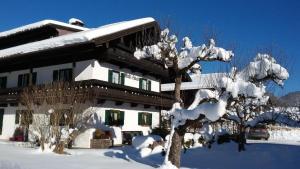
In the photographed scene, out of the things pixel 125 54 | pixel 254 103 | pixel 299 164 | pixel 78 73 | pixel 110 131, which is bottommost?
pixel 299 164

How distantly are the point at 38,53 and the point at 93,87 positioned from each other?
5.02 m

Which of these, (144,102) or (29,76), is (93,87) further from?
(29,76)

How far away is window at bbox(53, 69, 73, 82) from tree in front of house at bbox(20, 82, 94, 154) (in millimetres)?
1826

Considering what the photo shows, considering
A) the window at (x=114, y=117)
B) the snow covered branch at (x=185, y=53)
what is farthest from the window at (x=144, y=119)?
the snow covered branch at (x=185, y=53)

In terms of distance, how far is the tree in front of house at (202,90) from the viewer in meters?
11.3

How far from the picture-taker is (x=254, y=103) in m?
18.2

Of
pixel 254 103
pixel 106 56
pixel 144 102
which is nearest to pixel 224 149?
pixel 254 103

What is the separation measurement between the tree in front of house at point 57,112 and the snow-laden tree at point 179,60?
5183 mm

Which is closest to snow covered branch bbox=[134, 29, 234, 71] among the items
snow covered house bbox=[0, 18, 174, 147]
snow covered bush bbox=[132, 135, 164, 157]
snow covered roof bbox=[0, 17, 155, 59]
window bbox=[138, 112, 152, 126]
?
snow covered house bbox=[0, 18, 174, 147]

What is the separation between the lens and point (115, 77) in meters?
22.6

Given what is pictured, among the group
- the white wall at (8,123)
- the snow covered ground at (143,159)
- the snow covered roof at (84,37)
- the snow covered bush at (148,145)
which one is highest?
the snow covered roof at (84,37)

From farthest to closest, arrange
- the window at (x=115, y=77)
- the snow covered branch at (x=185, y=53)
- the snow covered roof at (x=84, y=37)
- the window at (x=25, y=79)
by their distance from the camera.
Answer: the window at (x=25, y=79), the window at (x=115, y=77), the snow covered roof at (x=84, y=37), the snow covered branch at (x=185, y=53)

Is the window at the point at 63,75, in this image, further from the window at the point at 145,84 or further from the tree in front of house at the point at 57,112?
the window at the point at 145,84

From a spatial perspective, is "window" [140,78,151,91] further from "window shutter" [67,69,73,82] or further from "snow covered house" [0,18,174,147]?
"window shutter" [67,69,73,82]
